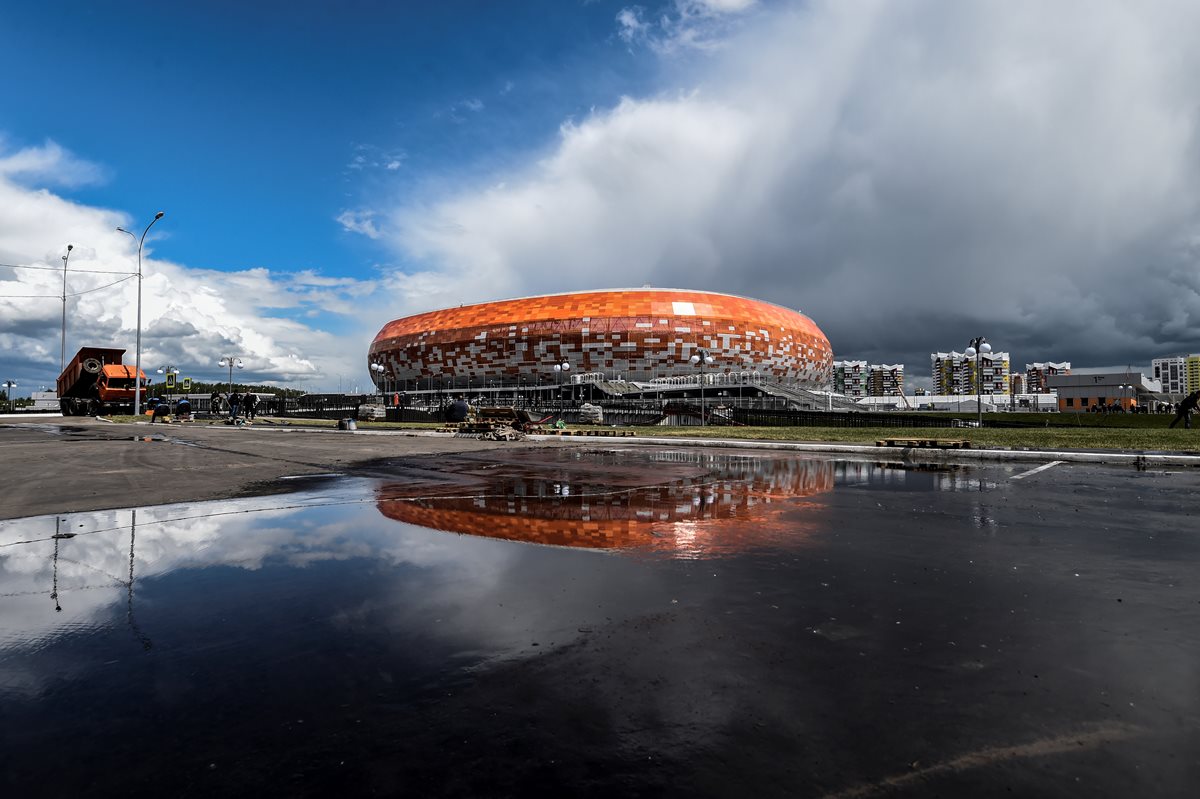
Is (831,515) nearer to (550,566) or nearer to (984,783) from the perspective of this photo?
(550,566)

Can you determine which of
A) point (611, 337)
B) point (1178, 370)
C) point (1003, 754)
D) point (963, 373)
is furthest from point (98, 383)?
point (1178, 370)

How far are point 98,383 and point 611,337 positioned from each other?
54.2m

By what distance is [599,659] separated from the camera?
3270 millimetres

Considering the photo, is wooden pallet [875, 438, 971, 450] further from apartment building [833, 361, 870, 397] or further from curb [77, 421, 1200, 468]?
apartment building [833, 361, 870, 397]

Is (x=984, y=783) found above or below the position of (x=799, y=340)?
Result: below

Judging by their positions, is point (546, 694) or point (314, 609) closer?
point (546, 694)

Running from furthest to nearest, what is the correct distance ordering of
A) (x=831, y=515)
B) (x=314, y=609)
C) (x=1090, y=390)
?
(x=1090, y=390)
(x=831, y=515)
(x=314, y=609)

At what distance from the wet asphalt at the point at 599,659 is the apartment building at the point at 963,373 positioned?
6409 inches

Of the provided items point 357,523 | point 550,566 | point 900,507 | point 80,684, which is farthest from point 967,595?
point 357,523

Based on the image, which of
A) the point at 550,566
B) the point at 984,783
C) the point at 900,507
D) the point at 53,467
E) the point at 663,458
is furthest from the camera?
the point at 663,458

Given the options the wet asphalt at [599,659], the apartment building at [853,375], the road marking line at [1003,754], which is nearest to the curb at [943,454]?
the wet asphalt at [599,659]

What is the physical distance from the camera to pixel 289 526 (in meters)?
6.89

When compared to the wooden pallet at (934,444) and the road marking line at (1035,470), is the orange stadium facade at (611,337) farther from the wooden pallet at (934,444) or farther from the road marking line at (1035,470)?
the road marking line at (1035,470)

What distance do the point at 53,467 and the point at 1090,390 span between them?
332ft
